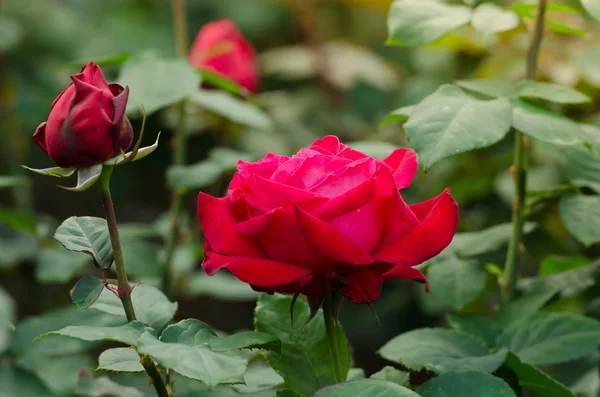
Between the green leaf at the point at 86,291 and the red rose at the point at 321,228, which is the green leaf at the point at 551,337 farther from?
the green leaf at the point at 86,291

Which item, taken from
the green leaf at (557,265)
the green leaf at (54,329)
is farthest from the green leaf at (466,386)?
the green leaf at (54,329)

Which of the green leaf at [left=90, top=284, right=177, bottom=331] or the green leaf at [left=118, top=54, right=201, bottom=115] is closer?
the green leaf at [left=90, top=284, right=177, bottom=331]

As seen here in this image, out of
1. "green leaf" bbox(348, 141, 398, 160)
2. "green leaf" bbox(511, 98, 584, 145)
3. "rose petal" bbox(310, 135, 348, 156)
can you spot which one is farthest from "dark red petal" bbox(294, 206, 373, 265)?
"green leaf" bbox(348, 141, 398, 160)

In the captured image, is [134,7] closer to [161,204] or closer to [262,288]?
[161,204]

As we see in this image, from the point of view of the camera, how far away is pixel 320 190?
430 millimetres

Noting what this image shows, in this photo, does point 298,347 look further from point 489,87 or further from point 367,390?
point 489,87

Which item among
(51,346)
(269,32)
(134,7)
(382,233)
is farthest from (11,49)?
(382,233)

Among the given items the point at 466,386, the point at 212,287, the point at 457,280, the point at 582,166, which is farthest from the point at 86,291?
the point at 212,287

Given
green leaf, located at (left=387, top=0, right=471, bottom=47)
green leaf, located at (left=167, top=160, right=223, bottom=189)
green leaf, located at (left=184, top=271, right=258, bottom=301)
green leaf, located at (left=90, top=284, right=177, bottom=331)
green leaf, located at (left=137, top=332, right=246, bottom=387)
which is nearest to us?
green leaf, located at (left=137, top=332, right=246, bottom=387)

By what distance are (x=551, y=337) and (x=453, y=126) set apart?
0.68 feet

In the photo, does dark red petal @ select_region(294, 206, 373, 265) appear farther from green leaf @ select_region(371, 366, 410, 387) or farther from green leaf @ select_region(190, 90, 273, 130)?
green leaf @ select_region(190, 90, 273, 130)

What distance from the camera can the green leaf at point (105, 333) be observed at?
15.8 inches

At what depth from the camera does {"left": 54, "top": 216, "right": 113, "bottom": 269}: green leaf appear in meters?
0.46

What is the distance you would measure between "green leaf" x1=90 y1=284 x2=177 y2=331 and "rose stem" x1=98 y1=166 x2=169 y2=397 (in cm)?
2
